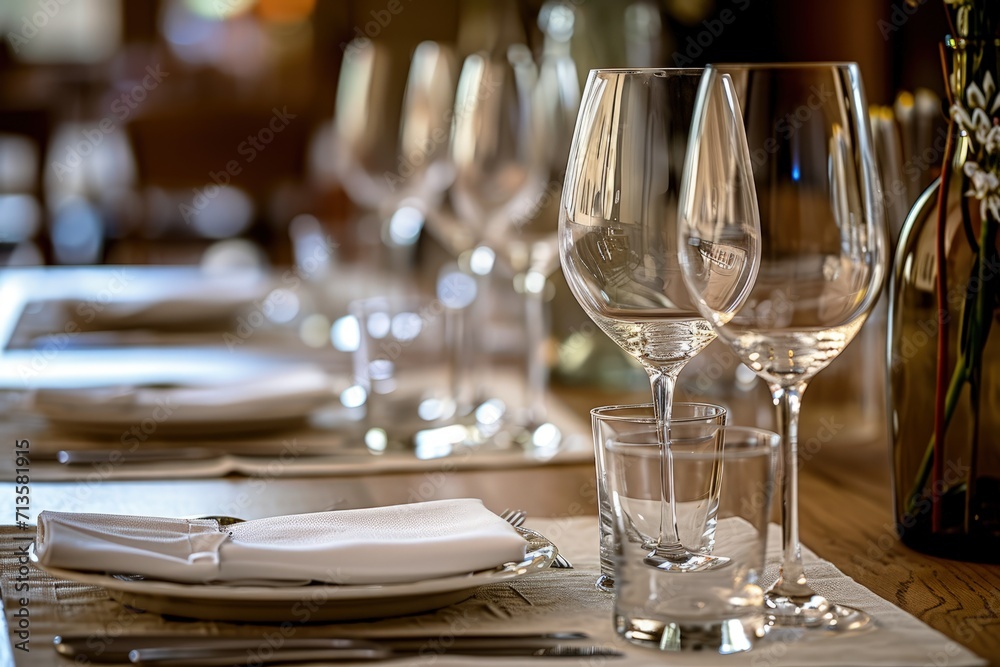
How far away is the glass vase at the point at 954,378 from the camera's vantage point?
29.4 inches

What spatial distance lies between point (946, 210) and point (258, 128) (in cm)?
633

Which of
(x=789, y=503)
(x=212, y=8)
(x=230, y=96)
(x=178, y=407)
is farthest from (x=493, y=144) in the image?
(x=212, y=8)

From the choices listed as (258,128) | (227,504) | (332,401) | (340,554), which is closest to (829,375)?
(332,401)

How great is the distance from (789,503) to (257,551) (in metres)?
0.26

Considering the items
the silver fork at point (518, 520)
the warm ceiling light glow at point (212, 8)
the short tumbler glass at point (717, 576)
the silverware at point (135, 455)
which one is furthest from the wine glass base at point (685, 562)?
the warm ceiling light glow at point (212, 8)

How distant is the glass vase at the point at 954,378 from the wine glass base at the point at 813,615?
0.16 meters

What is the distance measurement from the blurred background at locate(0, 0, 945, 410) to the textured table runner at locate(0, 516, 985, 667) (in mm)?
1780

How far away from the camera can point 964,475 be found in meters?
0.76

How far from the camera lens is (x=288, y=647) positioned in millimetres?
541

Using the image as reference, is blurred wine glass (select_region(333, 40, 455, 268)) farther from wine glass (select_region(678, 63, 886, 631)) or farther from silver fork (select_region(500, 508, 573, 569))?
wine glass (select_region(678, 63, 886, 631))

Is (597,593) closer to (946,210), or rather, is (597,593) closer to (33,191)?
(946,210)

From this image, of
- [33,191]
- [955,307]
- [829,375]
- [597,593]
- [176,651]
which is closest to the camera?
[176,651]

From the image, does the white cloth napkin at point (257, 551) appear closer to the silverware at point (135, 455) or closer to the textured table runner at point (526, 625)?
the textured table runner at point (526, 625)

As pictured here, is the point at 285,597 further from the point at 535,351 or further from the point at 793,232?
the point at 535,351
